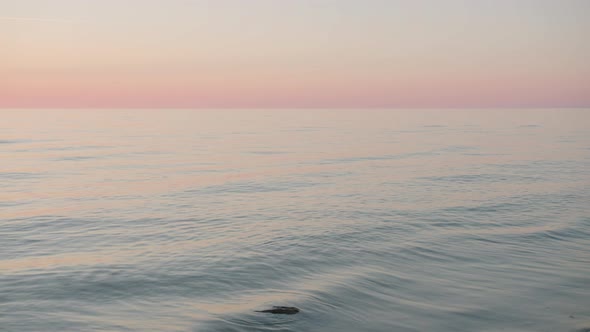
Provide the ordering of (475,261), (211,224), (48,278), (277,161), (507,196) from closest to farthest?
(48,278), (475,261), (211,224), (507,196), (277,161)

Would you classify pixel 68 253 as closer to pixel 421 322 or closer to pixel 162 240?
pixel 162 240

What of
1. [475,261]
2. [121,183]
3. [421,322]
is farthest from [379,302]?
[121,183]

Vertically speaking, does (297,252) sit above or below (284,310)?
above

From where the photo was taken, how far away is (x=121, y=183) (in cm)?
3067

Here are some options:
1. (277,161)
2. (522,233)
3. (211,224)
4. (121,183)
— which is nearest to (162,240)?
(211,224)

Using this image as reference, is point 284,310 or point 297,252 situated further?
point 297,252

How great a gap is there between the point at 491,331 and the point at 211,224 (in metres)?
11.9

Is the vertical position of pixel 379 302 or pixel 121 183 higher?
pixel 121 183

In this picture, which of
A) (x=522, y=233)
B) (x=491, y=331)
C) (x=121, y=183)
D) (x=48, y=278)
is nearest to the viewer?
(x=491, y=331)

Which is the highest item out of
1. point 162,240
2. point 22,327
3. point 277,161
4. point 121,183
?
point 277,161

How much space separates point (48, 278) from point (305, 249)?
7.16m

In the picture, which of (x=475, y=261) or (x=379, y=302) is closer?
(x=379, y=302)

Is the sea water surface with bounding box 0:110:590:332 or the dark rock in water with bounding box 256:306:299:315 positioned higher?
the sea water surface with bounding box 0:110:590:332

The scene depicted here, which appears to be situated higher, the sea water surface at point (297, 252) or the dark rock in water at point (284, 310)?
the sea water surface at point (297, 252)
